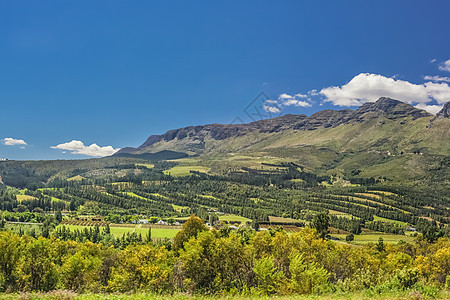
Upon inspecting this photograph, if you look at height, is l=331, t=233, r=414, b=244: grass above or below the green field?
below

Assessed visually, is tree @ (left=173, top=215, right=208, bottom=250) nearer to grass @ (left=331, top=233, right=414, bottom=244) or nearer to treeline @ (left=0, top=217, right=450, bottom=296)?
treeline @ (left=0, top=217, right=450, bottom=296)

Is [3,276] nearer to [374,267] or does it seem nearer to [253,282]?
[253,282]

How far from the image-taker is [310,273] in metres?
42.2

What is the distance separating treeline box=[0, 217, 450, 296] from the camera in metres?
44.6

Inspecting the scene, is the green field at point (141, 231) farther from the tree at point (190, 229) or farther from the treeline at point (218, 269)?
the treeline at point (218, 269)

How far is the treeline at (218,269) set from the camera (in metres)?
44.6

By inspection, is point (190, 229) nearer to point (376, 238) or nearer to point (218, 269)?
point (218, 269)

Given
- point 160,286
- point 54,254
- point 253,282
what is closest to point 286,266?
point 253,282

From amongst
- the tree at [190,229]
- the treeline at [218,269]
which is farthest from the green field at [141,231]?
the treeline at [218,269]

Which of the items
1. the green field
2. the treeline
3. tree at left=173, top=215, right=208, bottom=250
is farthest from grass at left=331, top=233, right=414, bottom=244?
tree at left=173, top=215, right=208, bottom=250

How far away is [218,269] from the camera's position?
52312 millimetres

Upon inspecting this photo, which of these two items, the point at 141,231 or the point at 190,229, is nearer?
the point at 190,229

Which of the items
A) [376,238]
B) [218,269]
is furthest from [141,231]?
[376,238]

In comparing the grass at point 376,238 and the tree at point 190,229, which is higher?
the tree at point 190,229
